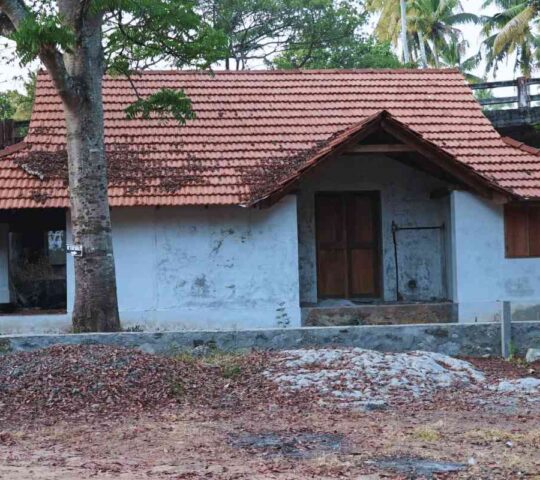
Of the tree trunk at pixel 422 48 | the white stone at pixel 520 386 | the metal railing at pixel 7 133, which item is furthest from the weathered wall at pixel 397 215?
the tree trunk at pixel 422 48

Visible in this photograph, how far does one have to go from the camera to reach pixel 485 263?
51.3 ft

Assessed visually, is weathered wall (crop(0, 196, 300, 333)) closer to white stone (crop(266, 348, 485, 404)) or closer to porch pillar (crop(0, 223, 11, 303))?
porch pillar (crop(0, 223, 11, 303))

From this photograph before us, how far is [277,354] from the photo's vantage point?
1077cm

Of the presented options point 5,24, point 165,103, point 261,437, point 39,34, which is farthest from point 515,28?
point 261,437

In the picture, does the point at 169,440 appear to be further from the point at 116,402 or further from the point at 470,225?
the point at 470,225

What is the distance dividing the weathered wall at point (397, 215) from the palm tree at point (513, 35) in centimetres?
2300

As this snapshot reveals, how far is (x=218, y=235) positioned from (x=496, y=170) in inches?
227

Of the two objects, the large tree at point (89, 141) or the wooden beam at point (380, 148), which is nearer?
the large tree at point (89, 141)

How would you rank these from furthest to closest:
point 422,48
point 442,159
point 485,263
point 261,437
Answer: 1. point 422,48
2. point 485,263
3. point 442,159
4. point 261,437

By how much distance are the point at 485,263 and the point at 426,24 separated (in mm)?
32351

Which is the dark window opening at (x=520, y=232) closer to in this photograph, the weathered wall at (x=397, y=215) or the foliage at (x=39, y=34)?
the weathered wall at (x=397, y=215)

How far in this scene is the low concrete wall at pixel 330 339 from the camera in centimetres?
1109

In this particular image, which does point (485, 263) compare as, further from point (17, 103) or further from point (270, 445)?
point (17, 103)

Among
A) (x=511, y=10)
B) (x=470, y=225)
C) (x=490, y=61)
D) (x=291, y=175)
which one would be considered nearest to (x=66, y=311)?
(x=291, y=175)
